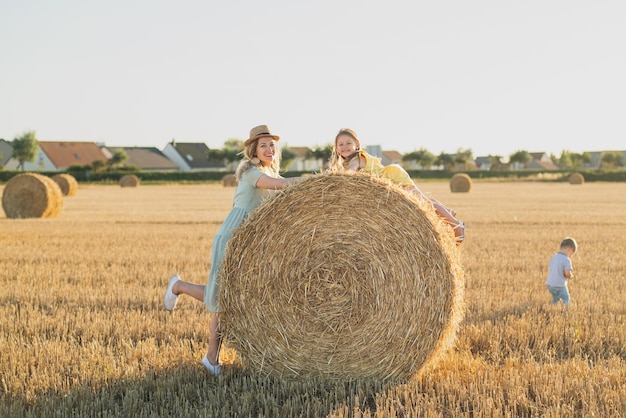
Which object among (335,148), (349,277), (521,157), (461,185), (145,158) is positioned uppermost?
(521,157)

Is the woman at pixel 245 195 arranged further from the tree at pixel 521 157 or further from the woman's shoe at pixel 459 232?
the tree at pixel 521 157

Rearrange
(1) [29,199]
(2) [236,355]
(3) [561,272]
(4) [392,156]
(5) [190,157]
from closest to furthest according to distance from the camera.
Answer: (2) [236,355] → (3) [561,272] → (1) [29,199] → (5) [190,157] → (4) [392,156]

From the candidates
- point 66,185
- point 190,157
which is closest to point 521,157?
point 190,157

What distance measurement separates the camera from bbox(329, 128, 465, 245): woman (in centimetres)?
577

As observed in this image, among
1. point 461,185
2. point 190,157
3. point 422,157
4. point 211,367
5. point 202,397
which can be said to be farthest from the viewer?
point 422,157

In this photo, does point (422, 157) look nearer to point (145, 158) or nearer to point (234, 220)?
point (145, 158)

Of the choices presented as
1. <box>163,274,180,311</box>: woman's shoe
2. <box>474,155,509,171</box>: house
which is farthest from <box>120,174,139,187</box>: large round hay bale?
<box>474,155,509,171</box>: house

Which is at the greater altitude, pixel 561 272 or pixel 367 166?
pixel 367 166

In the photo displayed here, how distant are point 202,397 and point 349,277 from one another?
1.38m

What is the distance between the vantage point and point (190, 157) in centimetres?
9594

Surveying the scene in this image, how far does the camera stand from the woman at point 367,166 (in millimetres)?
5773

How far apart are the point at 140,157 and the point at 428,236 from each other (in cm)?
8940

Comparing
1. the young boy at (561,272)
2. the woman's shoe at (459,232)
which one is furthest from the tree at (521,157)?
the woman's shoe at (459,232)

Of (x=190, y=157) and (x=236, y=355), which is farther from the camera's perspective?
(x=190, y=157)
